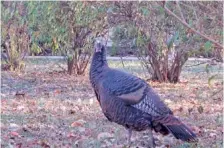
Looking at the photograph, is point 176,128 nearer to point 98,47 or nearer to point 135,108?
point 135,108

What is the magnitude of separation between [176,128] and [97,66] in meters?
0.90

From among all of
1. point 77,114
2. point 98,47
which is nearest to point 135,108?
point 98,47

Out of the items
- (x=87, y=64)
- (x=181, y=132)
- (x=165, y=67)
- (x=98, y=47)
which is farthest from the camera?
(x=87, y=64)

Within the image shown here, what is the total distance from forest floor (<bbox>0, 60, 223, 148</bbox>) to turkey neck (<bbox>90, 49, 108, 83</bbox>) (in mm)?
607

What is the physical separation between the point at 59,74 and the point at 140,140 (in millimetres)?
7981

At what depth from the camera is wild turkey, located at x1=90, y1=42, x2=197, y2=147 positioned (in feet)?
17.3

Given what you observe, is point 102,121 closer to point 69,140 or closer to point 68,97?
point 69,140

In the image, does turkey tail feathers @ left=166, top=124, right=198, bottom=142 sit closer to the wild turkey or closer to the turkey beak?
the wild turkey

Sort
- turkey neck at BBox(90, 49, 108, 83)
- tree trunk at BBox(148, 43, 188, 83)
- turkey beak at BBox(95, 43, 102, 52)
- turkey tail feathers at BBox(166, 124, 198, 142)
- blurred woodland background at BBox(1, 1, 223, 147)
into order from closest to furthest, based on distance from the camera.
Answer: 1. turkey tail feathers at BBox(166, 124, 198, 142)
2. turkey neck at BBox(90, 49, 108, 83)
3. turkey beak at BBox(95, 43, 102, 52)
4. blurred woodland background at BBox(1, 1, 223, 147)
5. tree trunk at BBox(148, 43, 188, 83)

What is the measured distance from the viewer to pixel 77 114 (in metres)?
7.68

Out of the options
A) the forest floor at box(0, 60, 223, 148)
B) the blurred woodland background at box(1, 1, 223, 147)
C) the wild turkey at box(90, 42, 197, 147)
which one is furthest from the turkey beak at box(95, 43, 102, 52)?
the forest floor at box(0, 60, 223, 148)

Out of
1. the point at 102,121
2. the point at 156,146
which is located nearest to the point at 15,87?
the point at 102,121

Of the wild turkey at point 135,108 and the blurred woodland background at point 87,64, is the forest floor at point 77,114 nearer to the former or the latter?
the blurred woodland background at point 87,64

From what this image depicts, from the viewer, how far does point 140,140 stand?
592cm
